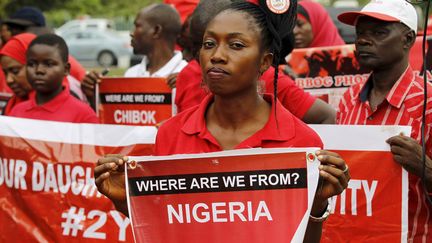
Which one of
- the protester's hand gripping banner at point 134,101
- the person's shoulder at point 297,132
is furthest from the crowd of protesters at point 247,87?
the protester's hand gripping banner at point 134,101

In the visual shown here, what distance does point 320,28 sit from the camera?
809 centimetres

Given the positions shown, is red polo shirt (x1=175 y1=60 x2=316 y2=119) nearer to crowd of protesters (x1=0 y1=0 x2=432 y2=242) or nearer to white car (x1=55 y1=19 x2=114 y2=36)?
crowd of protesters (x1=0 y1=0 x2=432 y2=242)

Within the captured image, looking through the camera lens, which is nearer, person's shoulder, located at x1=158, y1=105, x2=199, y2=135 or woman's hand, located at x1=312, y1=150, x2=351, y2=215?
woman's hand, located at x1=312, y1=150, x2=351, y2=215

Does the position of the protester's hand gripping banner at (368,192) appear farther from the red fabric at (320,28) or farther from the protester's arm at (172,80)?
the red fabric at (320,28)

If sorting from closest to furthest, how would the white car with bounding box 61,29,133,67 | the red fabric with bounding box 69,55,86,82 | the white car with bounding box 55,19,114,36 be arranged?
the red fabric with bounding box 69,55,86,82 < the white car with bounding box 61,29,133,67 < the white car with bounding box 55,19,114,36

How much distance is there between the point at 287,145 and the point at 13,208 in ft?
8.75

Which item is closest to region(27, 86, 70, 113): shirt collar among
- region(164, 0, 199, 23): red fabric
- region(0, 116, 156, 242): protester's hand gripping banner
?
region(0, 116, 156, 242): protester's hand gripping banner

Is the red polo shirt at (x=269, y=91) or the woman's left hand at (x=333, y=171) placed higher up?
the woman's left hand at (x=333, y=171)

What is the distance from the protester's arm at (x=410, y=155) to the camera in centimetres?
412

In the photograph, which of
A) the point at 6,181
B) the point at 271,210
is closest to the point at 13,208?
the point at 6,181

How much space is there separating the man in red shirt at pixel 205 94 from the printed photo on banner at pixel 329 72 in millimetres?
1737

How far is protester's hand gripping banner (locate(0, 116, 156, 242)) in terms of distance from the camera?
5273 mm

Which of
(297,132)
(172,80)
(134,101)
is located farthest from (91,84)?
(297,132)

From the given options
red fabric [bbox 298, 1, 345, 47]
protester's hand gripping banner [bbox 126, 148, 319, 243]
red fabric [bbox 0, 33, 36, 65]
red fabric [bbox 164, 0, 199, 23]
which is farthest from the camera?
red fabric [bbox 164, 0, 199, 23]
